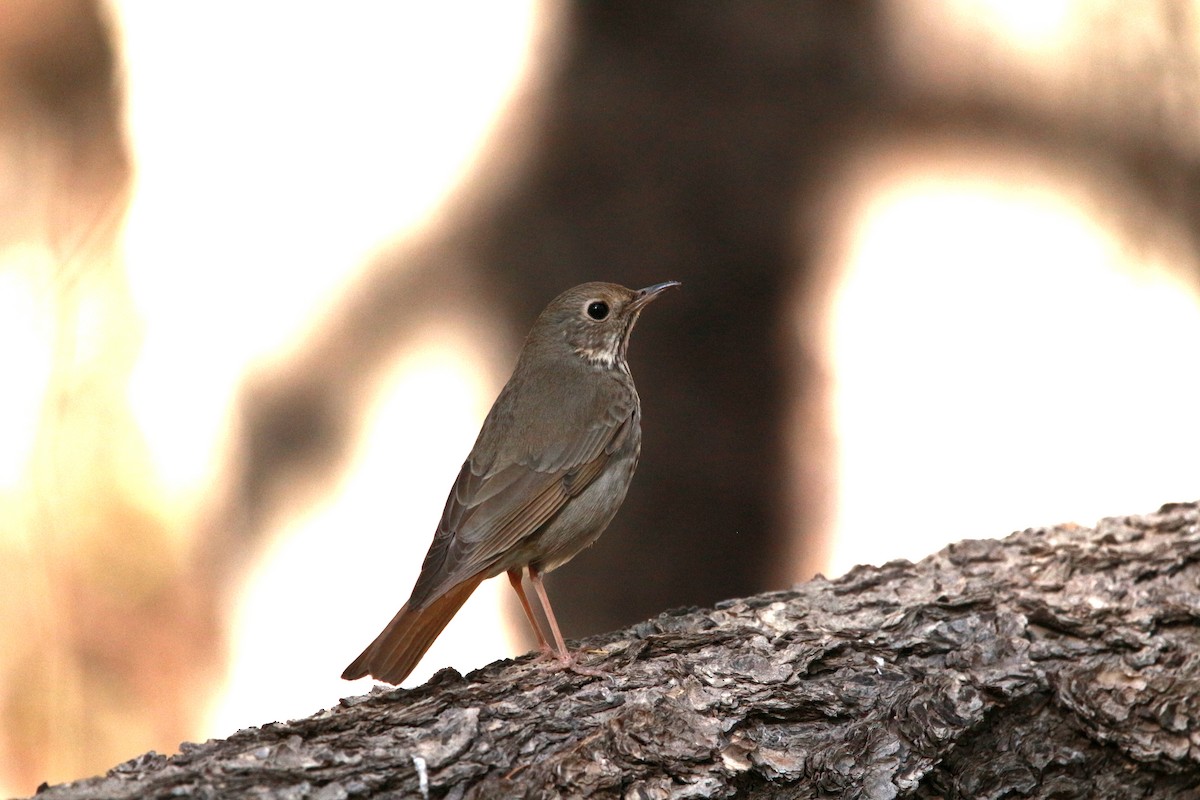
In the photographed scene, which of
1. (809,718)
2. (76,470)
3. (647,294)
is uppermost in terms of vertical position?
(76,470)

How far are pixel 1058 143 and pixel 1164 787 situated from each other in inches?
136

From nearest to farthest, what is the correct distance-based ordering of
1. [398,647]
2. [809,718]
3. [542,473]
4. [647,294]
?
[809,718] → [398,647] → [542,473] → [647,294]

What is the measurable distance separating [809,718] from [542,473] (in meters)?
1.30

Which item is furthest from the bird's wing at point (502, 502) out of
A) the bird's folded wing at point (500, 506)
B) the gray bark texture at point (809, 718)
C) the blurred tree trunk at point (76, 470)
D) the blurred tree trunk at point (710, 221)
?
the blurred tree trunk at point (76, 470)

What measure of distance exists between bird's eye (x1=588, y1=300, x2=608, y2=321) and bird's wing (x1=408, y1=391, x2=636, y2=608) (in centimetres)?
47

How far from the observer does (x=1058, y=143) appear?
605cm

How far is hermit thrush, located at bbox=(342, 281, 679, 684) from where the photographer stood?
3.86m

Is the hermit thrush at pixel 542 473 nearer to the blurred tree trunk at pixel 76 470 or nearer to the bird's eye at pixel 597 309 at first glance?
the bird's eye at pixel 597 309

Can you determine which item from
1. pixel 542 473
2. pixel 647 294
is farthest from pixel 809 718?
pixel 647 294

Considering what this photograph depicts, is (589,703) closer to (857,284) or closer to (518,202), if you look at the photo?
(518,202)

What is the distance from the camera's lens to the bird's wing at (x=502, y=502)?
3.91 m

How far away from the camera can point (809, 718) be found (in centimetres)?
339

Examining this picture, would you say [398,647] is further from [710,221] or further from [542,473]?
[710,221]

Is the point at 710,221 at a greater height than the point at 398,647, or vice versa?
A: the point at 710,221
